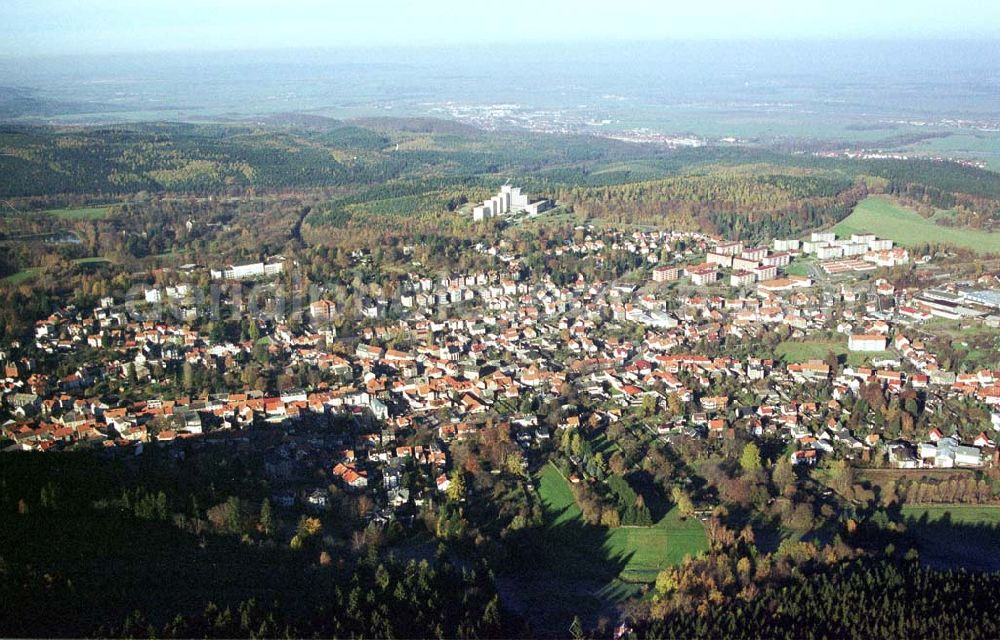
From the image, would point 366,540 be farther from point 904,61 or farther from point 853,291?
point 904,61

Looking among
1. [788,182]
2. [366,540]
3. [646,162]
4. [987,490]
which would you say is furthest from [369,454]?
[646,162]

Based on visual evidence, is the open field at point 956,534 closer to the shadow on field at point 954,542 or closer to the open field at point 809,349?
the shadow on field at point 954,542

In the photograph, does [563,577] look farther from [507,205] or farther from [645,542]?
[507,205]

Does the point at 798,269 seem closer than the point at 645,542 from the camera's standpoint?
No

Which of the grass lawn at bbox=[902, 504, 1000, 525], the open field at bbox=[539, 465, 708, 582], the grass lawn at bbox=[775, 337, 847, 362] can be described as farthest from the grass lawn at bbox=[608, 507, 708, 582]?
the grass lawn at bbox=[775, 337, 847, 362]


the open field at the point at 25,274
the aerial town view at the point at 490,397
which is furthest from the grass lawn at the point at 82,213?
the open field at the point at 25,274

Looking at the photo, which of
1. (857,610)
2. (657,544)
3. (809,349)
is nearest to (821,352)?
(809,349)
